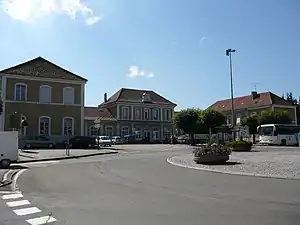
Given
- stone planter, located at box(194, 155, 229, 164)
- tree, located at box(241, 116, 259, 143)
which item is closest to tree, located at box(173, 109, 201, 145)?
tree, located at box(241, 116, 259, 143)

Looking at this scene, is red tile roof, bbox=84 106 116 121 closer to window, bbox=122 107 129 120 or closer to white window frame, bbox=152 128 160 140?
window, bbox=122 107 129 120

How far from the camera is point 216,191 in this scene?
12.3 metres

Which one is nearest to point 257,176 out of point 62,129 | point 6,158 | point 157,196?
point 157,196

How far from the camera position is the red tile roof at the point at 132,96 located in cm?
8144

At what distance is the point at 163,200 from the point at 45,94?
153 ft

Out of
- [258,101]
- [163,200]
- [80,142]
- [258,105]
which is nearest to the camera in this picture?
[163,200]

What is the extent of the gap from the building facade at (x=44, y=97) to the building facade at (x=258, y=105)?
39033mm

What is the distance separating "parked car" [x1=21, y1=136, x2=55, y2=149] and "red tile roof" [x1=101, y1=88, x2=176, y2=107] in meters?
30.8

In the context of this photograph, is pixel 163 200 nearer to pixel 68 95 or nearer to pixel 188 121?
pixel 68 95

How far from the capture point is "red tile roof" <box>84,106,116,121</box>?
76.9m

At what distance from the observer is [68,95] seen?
5609 cm

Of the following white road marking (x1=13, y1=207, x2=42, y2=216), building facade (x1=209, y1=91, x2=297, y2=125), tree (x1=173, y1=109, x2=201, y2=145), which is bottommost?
white road marking (x1=13, y1=207, x2=42, y2=216)

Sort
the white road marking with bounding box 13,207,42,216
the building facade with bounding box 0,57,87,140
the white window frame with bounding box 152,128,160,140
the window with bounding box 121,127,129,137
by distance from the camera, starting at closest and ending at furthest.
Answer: the white road marking with bounding box 13,207,42,216, the building facade with bounding box 0,57,87,140, the window with bounding box 121,127,129,137, the white window frame with bounding box 152,128,160,140

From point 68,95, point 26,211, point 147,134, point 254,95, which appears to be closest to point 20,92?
point 68,95
